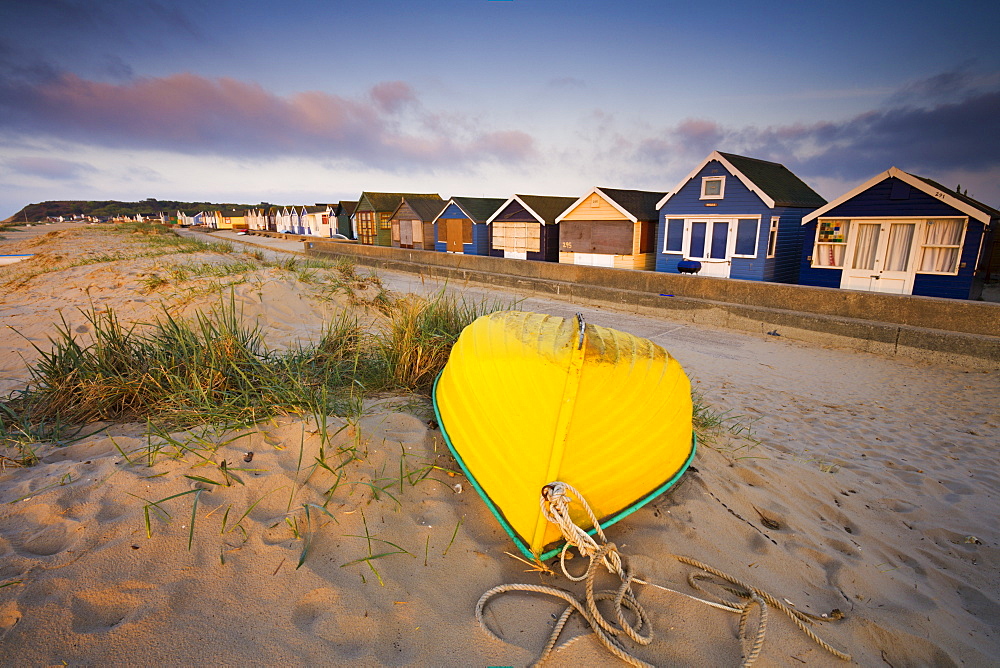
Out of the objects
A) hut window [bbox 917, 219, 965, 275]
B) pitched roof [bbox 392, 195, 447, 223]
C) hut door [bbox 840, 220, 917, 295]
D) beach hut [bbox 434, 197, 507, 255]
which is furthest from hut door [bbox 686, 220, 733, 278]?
pitched roof [bbox 392, 195, 447, 223]

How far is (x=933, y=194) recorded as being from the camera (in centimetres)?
1120

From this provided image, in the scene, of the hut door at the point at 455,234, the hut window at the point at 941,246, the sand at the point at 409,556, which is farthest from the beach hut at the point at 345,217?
the sand at the point at 409,556

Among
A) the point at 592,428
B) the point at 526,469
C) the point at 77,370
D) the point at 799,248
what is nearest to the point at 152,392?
the point at 77,370

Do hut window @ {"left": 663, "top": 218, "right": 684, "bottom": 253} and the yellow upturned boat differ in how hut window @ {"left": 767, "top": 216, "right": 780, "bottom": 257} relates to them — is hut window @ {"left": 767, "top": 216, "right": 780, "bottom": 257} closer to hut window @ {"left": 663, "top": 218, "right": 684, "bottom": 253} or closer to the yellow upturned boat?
hut window @ {"left": 663, "top": 218, "right": 684, "bottom": 253}

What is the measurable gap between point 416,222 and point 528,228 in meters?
10.8

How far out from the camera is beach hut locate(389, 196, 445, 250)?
2906 centimetres

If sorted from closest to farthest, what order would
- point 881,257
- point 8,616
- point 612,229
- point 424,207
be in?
point 8,616 < point 881,257 < point 612,229 < point 424,207

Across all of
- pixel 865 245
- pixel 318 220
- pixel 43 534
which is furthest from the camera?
pixel 318 220

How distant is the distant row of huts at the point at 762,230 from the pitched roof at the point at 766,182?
0.05m

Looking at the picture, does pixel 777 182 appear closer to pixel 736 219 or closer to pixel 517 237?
pixel 736 219

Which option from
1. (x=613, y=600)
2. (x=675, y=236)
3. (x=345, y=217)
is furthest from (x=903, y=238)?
(x=345, y=217)

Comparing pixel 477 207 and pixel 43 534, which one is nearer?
pixel 43 534

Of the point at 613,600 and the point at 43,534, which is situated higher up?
the point at 43,534

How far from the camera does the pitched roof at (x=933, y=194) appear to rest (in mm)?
10773
